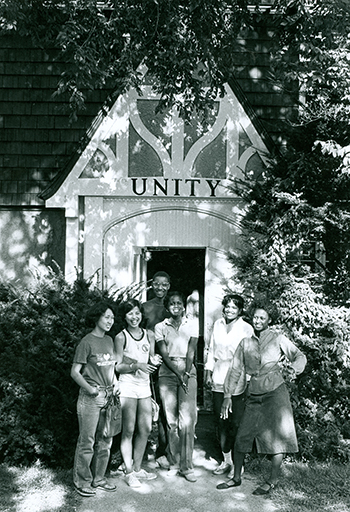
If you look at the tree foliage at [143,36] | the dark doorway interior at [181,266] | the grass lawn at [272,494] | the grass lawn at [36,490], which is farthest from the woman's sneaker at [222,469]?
the tree foliage at [143,36]

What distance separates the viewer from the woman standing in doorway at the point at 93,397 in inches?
218

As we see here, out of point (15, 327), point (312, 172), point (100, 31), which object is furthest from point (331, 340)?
point (100, 31)

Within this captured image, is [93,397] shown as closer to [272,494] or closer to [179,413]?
[179,413]

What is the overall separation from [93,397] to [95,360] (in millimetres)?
316

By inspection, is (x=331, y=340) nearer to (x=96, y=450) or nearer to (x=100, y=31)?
(x=96, y=450)

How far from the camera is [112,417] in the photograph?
223 inches

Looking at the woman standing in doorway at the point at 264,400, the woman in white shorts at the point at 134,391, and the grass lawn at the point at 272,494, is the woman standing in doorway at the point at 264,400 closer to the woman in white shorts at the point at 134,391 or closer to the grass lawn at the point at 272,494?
the grass lawn at the point at 272,494

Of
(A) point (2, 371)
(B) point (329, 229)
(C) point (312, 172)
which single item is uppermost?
(C) point (312, 172)

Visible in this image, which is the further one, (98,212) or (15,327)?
(98,212)

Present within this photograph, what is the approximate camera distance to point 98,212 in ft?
28.8

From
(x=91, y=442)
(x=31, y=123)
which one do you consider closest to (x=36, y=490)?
(x=91, y=442)

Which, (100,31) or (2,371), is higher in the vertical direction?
(100,31)

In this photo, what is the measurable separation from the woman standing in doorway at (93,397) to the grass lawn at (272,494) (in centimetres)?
22

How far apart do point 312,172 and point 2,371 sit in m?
4.01
